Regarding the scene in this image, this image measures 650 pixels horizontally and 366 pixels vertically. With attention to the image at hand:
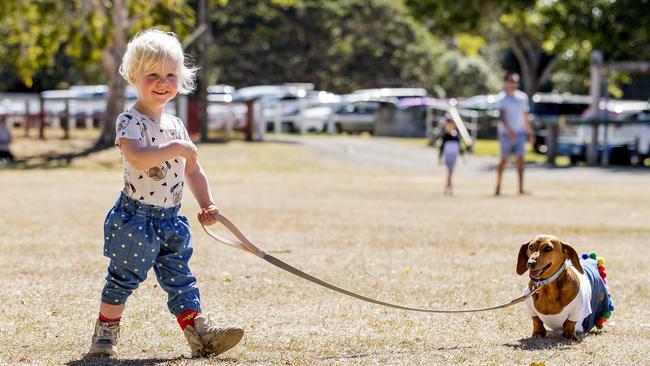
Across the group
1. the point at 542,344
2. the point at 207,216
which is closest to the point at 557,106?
the point at 542,344

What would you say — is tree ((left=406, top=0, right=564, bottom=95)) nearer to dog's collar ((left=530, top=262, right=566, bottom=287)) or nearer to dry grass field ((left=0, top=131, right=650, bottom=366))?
dry grass field ((left=0, top=131, right=650, bottom=366))

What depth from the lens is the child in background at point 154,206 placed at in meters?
5.49

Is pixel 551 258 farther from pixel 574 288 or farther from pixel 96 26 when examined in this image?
pixel 96 26

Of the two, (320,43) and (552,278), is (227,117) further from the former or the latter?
(552,278)

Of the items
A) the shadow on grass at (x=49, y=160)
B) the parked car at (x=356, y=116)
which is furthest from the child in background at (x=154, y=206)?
the parked car at (x=356, y=116)

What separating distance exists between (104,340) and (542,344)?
2.23m

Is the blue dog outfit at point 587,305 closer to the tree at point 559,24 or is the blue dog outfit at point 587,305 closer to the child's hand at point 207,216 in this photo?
the child's hand at point 207,216

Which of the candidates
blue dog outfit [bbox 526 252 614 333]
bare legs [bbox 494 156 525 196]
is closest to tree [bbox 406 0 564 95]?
bare legs [bbox 494 156 525 196]

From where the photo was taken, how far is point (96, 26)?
28.9 metres

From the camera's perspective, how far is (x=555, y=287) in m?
6.24

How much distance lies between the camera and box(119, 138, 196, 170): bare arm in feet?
17.7

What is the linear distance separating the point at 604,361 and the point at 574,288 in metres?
0.60

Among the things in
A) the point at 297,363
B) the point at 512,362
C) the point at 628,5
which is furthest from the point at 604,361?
the point at 628,5

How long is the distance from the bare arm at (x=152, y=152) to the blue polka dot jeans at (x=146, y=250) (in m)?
0.23
